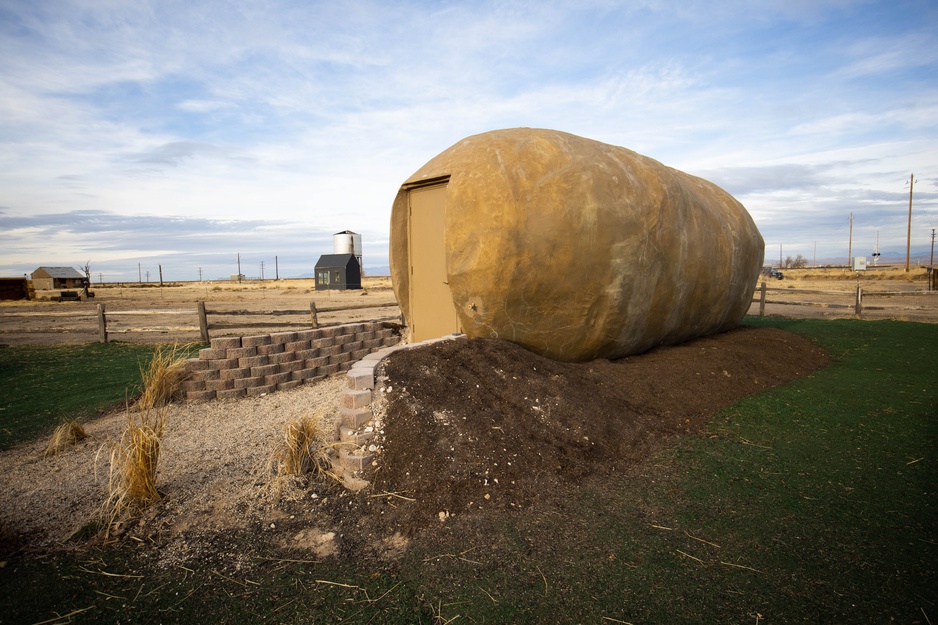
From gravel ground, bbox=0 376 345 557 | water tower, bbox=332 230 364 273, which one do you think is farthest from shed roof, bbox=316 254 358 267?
gravel ground, bbox=0 376 345 557

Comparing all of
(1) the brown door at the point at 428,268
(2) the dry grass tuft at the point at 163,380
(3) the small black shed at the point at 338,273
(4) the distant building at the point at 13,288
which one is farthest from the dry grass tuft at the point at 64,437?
(3) the small black shed at the point at 338,273

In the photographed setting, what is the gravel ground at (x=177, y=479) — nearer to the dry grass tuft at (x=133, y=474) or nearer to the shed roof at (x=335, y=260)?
the dry grass tuft at (x=133, y=474)

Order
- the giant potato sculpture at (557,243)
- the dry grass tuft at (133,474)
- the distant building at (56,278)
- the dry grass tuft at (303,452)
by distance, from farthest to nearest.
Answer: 1. the distant building at (56,278)
2. the giant potato sculpture at (557,243)
3. the dry grass tuft at (303,452)
4. the dry grass tuft at (133,474)

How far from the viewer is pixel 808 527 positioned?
295cm

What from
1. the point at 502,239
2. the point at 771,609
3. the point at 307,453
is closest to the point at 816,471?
the point at 771,609

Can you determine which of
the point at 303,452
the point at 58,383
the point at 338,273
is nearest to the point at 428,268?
the point at 303,452

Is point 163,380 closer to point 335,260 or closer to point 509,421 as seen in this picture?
point 509,421

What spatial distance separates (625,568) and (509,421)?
1.54 meters

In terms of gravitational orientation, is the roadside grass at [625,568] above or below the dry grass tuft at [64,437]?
below

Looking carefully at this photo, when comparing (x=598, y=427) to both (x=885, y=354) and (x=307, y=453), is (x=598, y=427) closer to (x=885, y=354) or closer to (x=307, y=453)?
(x=307, y=453)

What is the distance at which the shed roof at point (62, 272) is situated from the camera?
2969 cm

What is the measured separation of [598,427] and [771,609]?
202 cm

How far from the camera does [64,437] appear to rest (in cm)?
466

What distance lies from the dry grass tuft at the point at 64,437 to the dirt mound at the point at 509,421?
10.3ft
